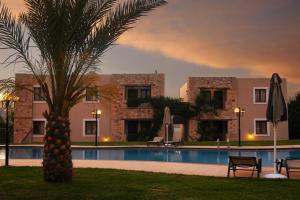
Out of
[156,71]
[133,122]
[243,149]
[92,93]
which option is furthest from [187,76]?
[92,93]

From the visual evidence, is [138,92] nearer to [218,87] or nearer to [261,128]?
[218,87]

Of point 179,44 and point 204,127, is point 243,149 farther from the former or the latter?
point 204,127

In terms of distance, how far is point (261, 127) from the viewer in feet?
118

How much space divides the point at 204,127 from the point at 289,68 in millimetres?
8055

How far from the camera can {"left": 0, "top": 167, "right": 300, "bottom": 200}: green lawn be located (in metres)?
8.30

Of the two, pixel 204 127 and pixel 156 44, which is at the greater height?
pixel 156 44

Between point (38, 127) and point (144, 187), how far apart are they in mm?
27917

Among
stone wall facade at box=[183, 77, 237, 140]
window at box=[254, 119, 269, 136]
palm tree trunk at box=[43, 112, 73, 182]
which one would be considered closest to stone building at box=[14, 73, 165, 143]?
stone wall facade at box=[183, 77, 237, 140]

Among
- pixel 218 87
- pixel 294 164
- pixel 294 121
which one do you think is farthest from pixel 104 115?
pixel 294 164

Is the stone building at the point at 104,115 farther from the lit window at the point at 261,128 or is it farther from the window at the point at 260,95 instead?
the lit window at the point at 261,128

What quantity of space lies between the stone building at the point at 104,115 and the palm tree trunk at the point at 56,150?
24.4 m

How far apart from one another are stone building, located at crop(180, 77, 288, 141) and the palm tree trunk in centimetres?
2541

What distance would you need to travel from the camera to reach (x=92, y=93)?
1018 centimetres

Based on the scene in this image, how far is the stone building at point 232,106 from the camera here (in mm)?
35156
